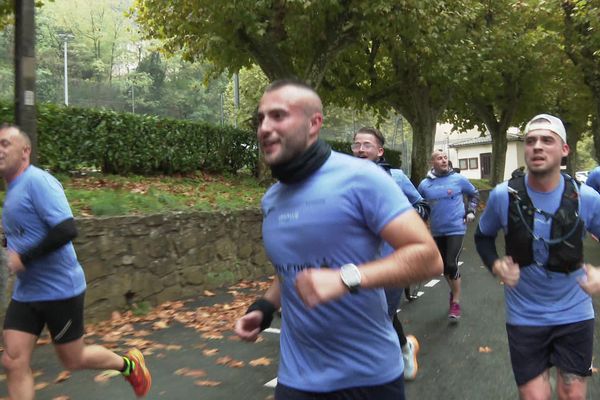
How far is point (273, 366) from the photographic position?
526 cm

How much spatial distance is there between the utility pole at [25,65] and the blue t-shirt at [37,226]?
2.03 m

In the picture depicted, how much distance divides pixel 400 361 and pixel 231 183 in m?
11.6

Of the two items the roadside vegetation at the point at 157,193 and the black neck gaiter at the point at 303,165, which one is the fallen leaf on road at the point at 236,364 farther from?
the black neck gaiter at the point at 303,165

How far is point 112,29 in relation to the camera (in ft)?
261

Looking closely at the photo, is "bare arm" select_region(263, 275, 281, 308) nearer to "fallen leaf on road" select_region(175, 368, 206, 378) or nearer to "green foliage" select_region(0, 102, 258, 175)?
"fallen leaf on road" select_region(175, 368, 206, 378)

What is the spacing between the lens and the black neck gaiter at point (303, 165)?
2.14 metres

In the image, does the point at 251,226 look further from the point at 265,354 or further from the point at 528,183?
the point at 528,183

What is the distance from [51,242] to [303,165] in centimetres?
196

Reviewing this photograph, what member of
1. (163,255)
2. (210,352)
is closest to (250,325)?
(210,352)

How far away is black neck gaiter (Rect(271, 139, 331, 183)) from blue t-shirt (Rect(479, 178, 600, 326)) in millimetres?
1500

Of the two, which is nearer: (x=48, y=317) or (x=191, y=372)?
(x=48, y=317)

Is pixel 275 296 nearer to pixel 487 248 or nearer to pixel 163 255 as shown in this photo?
pixel 487 248

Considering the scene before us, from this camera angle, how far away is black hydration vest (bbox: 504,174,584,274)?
303cm

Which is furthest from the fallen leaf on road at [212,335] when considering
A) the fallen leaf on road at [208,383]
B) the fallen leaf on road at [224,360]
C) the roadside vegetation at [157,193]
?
the roadside vegetation at [157,193]
